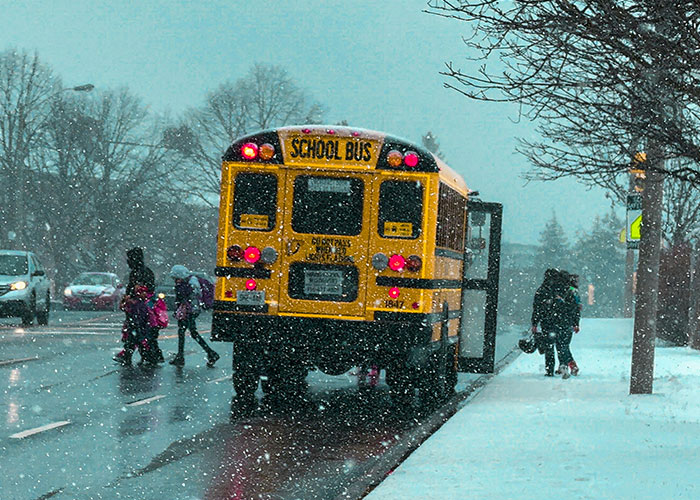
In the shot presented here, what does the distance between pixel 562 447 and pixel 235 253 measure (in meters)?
4.63

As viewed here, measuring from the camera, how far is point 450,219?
48.2ft

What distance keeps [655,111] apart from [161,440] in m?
5.20

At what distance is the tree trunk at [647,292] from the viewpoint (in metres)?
14.9

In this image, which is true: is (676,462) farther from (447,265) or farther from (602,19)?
(447,265)

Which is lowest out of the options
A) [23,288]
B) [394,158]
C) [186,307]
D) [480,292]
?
[23,288]

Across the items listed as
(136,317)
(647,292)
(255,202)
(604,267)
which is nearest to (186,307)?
(136,317)

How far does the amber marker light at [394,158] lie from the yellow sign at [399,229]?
2.10 feet

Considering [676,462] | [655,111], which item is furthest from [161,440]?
[655,111]

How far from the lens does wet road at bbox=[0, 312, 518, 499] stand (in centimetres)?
852

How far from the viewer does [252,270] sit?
13.1 meters

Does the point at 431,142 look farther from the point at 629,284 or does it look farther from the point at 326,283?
the point at 326,283

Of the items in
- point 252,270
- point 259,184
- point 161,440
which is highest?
point 259,184

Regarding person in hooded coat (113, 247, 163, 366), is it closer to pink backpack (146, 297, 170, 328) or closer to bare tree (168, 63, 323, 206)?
pink backpack (146, 297, 170, 328)

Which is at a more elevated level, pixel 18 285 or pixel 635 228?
pixel 635 228
